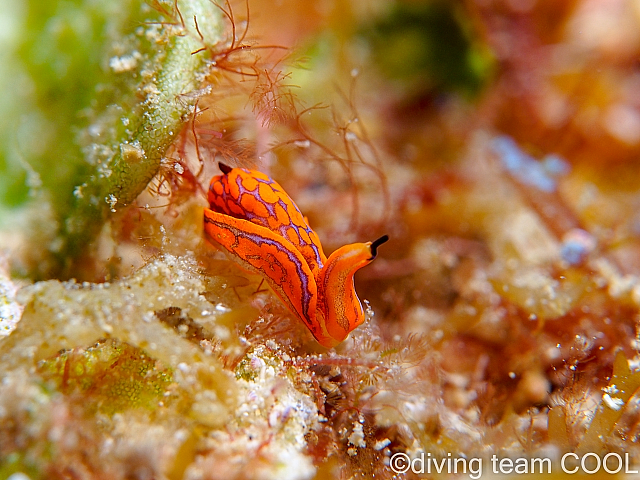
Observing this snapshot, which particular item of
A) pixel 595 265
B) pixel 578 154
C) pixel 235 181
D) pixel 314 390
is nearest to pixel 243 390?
pixel 314 390

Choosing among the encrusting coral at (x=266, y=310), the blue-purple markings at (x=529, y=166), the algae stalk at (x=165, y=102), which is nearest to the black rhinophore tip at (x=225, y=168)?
the encrusting coral at (x=266, y=310)

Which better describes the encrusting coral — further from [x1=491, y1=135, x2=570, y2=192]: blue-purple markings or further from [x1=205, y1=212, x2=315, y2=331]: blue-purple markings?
[x1=491, y1=135, x2=570, y2=192]: blue-purple markings

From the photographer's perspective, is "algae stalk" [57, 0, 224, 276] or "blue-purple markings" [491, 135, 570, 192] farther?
"blue-purple markings" [491, 135, 570, 192]

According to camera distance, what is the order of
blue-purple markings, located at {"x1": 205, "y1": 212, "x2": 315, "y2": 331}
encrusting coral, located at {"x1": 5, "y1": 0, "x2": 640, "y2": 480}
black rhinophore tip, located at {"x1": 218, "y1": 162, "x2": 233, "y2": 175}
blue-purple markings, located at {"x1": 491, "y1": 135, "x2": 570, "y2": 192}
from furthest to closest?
blue-purple markings, located at {"x1": 491, "y1": 135, "x2": 570, "y2": 192}
black rhinophore tip, located at {"x1": 218, "y1": 162, "x2": 233, "y2": 175}
blue-purple markings, located at {"x1": 205, "y1": 212, "x2": 315, "y2": 331}
encrusting coral, located at {"x1": 5, "y1": 0, "x2": 640, "y2": 480}

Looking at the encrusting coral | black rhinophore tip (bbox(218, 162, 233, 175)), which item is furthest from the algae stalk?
black rhinophore tip (bbox(218, 162, 233, 175))

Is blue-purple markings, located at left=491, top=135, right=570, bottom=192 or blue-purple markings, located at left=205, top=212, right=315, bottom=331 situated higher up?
blue-purple markings, located at left=491, top=135, right=570, bottom=192

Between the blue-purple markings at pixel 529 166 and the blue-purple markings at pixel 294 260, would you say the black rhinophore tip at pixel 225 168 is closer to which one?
the blue-purple markings at pixel 294 260

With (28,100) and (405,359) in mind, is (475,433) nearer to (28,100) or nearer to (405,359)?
(405,359)

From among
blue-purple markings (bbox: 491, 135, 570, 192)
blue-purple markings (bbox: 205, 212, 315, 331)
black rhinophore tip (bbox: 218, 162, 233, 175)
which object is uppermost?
blue-purple markings (bbox: 491, 135, 570, 192)

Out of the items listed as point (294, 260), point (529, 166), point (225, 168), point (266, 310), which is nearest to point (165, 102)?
point (225, 168)

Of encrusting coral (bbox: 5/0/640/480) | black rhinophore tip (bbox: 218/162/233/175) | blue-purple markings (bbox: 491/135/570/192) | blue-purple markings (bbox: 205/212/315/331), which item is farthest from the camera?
blue-purple markings (bbox: 491/135/570/192)
